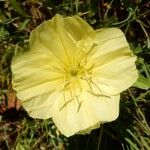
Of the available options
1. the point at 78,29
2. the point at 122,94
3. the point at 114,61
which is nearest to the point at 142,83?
the point at 122,94

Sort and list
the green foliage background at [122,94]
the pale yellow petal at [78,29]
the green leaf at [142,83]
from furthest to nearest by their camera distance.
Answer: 1. the green foliage background at [122,94]
2. the green leaf at [142,83]
3. the pale yellow petal at [78,29]

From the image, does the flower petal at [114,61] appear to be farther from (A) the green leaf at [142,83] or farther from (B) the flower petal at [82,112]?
(A) the green leaf at [142,83]

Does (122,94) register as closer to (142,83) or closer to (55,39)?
(142,83)

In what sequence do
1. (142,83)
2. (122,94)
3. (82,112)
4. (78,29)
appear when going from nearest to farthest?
(78,29) < (82,112) < (142,83) < (122,94)

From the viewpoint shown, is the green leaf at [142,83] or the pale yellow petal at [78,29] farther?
the green leaf at [142,83]

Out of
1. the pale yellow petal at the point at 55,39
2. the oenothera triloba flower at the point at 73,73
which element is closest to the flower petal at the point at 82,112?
the oenothera triloba flower at the point at 73,73

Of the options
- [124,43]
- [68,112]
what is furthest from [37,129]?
[124,43]
